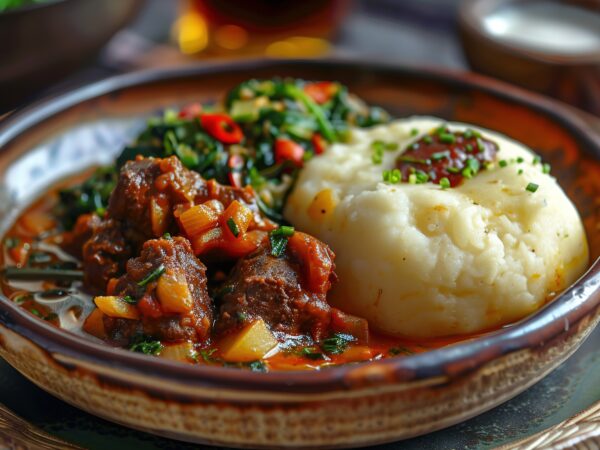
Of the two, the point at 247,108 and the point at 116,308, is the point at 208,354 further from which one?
the point at 247,108

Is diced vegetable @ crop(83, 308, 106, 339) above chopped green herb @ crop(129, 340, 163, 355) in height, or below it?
above

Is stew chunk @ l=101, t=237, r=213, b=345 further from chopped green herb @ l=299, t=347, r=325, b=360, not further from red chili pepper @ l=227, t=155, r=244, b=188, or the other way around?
red chili pepper @ l=227, t=155, r=244, b=188

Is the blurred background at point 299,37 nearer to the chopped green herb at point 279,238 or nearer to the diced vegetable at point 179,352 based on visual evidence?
the chopped green herb at point 279,238

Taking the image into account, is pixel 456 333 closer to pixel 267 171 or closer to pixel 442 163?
pixel 442 163

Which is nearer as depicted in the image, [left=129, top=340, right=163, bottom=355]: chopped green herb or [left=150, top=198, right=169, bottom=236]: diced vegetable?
[left=129, top=340, right=163, bottom=355]: chopped green herb

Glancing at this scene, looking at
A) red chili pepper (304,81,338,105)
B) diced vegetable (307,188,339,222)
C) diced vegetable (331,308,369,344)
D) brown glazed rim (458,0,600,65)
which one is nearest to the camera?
diced vegetable (331,308,369,344)

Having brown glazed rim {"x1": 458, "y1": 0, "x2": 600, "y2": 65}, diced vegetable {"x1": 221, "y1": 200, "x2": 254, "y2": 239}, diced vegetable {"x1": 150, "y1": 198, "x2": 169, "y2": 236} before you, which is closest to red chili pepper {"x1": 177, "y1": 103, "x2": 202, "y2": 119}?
diced vegetable {"x1": 150, "y1": 198, "x2": 169, "y2": 236}

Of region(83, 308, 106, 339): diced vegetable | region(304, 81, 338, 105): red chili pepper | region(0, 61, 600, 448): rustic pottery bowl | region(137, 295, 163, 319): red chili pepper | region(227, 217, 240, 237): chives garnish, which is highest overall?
region(304, 81, 338, 105): red chili pepper

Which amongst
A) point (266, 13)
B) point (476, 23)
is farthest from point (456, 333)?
point (266, 13)
